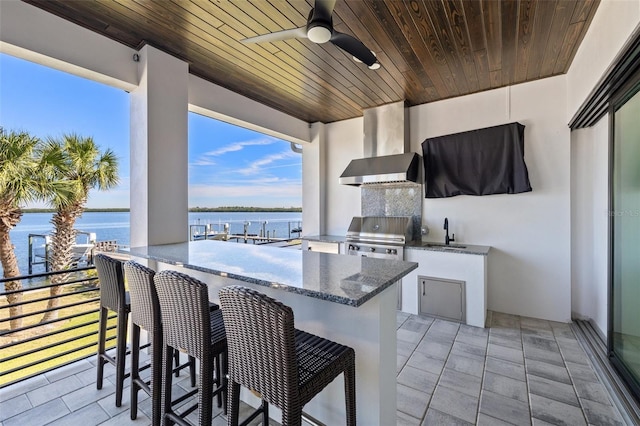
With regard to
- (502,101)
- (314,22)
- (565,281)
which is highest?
(502,101)

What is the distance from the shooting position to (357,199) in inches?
180

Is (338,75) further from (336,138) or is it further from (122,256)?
(122,256)

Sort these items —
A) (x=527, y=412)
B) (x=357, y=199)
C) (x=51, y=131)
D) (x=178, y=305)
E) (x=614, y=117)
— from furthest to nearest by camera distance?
(x=357, y=199) < (x=51, y=131) < (x=614, y=117) < (x=527, y=412) < (x=178, y=305)

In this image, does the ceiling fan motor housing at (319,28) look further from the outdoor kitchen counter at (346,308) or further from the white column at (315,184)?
the white column at (315,184)

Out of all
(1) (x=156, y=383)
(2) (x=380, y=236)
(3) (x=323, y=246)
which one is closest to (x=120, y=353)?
(1) (x=156, y=383)

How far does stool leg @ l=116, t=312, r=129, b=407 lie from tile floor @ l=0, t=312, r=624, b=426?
0.12m

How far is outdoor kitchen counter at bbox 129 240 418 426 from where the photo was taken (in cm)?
126

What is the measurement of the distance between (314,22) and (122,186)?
15.7 feet

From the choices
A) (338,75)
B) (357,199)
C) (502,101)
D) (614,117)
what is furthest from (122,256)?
(502,101)

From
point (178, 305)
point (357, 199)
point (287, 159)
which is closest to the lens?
point (178, 305)

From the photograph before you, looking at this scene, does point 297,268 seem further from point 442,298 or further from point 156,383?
point 442,298

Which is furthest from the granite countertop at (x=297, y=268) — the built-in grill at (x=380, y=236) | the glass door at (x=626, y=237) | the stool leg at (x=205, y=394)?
the built-in grill at (x=380, y=236)

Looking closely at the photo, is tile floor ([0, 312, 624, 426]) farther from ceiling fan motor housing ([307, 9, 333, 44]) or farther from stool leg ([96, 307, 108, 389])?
ceiling fan motor housing ([307, 9, 333, 44])

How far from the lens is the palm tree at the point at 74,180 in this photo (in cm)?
414
